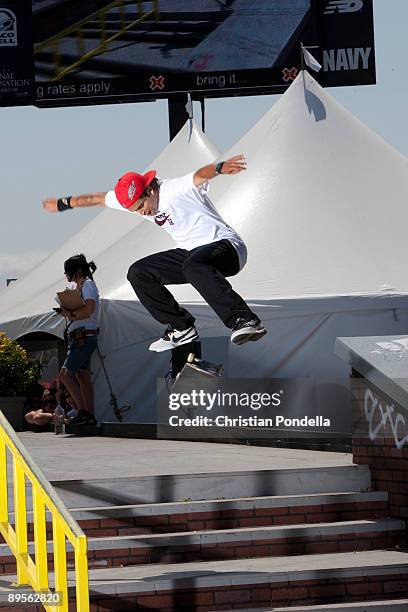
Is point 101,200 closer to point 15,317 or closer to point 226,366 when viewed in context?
point 226,366

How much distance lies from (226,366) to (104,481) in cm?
603

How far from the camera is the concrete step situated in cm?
819

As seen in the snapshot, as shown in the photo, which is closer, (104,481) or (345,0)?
(104,481)

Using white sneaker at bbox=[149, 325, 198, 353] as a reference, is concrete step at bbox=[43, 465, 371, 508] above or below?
below

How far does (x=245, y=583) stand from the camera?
7.48 metres

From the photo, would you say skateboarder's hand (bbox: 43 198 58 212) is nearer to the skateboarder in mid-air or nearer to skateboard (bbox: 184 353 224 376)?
the skateboarder in mid-air

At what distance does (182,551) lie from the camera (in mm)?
8000

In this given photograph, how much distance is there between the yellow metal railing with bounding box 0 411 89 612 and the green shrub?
7027mm

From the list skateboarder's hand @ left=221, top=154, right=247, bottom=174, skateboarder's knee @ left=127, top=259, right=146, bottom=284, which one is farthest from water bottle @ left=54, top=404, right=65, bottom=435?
skateboarder's hand @ left=221, top=154, right=247, bottom=174

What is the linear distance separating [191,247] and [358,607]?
103 inches

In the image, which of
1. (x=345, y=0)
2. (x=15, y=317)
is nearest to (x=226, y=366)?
(x=15, y=317)

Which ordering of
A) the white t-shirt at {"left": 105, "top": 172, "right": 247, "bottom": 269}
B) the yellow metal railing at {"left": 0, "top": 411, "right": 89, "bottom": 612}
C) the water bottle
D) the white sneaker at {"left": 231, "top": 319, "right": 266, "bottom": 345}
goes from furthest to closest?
the water bottle → the white t-shirt at {"left": 105, "top": 172, "right": 247, "bottom": 269} → the white sneaker at {"left": 231, "top": 319, "right": 266, "bottom": 345} → the yellow metal railing at {"left": 0, "top": 411, "right": 89, "bottom": 612}

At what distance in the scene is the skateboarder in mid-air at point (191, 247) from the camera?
8.45 metres

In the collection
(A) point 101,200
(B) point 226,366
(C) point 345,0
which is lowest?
(B) point 226,366
